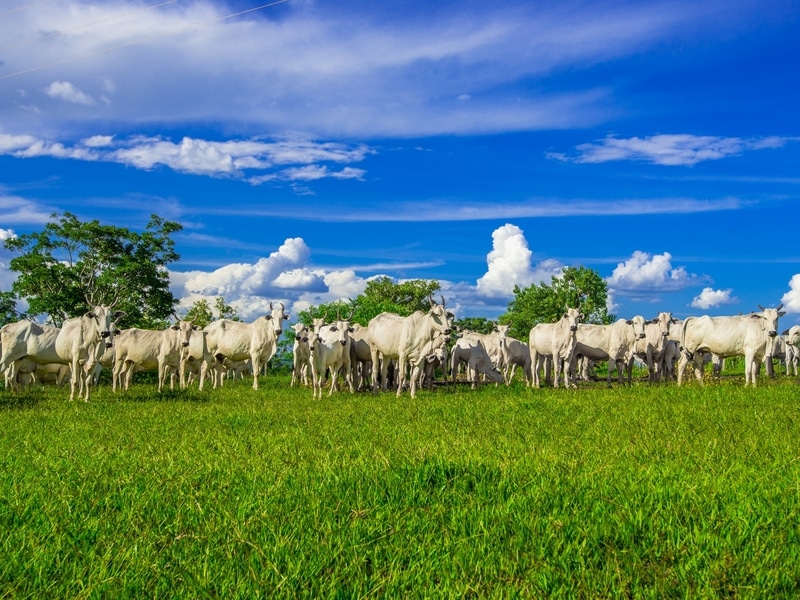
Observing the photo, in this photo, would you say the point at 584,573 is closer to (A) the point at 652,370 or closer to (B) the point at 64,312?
(A) the point at 652,370

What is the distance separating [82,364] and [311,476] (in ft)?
44.2

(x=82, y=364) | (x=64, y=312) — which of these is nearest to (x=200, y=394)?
(x=82, y=364)

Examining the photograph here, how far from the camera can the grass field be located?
161 inches

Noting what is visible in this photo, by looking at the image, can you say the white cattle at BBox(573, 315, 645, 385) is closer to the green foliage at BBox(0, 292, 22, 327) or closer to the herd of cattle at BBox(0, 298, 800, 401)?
the herd of cattle at BBox(0, 298, 800, 401)

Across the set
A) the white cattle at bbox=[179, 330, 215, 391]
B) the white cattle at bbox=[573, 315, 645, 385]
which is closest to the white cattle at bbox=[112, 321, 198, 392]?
the white cattle at bbox=[179, 330, 215, 391]

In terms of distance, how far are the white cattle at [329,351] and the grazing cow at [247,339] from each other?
1735 millimetres

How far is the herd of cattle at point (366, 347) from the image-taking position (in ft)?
62.6

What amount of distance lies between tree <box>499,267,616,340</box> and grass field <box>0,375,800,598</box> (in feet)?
162

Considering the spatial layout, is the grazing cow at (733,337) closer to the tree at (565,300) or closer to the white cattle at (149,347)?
the white cattle at (149,347)

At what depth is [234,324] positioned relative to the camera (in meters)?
25.2

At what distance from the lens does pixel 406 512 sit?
541cm

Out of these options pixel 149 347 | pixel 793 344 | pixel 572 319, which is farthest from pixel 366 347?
pixel 793 344

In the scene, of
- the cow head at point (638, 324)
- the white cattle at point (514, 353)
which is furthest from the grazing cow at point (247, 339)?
the cow head at point (638, 324)

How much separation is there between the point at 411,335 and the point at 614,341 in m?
9.17
